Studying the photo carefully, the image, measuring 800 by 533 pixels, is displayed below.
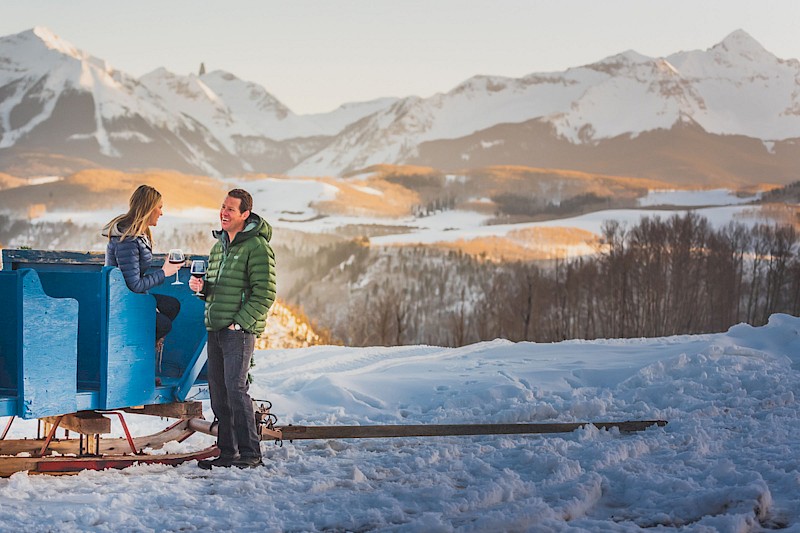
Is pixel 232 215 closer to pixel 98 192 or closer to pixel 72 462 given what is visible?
pixel 72 462

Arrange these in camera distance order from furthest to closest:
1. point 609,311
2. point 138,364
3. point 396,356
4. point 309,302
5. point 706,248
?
1. point 309,302
2. point 706,248
3. point 609,311
4. point 396,356
5. point 138,364

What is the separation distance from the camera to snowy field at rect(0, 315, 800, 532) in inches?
186

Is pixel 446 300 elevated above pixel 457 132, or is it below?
below

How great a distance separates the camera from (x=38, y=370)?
4.99 m

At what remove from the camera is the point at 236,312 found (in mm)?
5906

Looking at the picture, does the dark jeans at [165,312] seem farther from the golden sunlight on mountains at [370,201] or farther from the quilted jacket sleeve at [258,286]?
the golden sunlight on mountains at [370,201]

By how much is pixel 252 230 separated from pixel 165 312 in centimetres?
80

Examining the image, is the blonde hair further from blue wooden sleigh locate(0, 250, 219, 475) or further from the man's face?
the man's face

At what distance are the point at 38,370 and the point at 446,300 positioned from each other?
46.1m

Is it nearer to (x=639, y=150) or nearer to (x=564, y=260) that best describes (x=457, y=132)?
(x=639, y=150)

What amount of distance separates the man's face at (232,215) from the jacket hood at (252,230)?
0.05m

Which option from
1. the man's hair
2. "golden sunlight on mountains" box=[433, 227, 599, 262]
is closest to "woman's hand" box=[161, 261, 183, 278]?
the man's hair

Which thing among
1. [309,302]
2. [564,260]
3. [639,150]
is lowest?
[309,302]

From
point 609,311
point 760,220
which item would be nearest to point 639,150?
point 760,220
